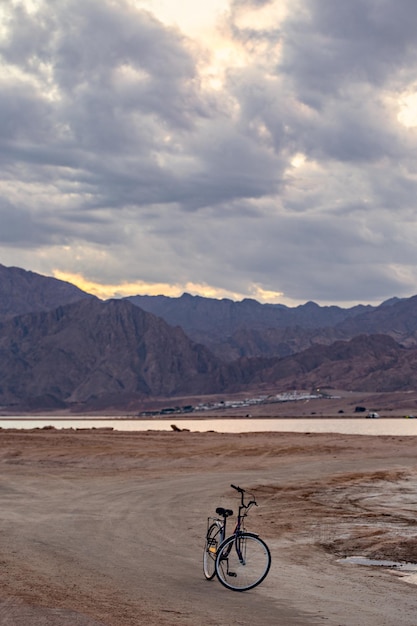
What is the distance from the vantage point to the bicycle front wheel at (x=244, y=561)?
14.9m

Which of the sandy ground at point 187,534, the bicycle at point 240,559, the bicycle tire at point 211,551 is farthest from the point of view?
the bicycle tire at point 211,551

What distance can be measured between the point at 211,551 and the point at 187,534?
22.9 feet

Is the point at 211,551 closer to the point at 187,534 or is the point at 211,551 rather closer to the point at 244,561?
the point at 244,561

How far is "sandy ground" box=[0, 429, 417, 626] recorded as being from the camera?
13062mm

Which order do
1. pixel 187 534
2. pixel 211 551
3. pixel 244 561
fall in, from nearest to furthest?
pixel 244 561, pixel 211 551, pixel 187 534

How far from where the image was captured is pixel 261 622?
12.3 metres

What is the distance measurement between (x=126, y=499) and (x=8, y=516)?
18.4 ft

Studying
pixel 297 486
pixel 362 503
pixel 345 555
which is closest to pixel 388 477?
pixel 297 486

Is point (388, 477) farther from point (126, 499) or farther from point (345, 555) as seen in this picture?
point (345, 555)

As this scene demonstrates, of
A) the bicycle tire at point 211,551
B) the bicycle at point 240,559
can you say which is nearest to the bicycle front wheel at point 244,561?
the bicycle at point 240,559

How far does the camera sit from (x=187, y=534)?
22125 millimetres

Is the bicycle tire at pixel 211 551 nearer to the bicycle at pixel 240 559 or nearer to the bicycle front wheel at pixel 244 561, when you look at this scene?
the bicycle at pixel 240 559

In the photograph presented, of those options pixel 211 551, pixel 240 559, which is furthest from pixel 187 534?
pixel 240 559

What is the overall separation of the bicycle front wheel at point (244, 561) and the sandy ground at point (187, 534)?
9.8 inches
